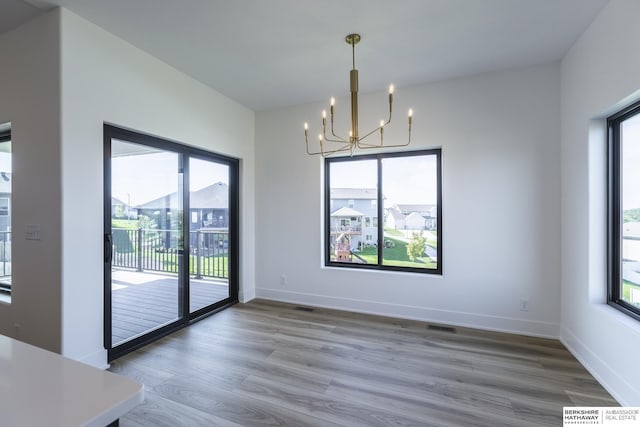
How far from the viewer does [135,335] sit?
2.93m

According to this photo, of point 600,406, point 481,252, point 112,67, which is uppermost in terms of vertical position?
point 112,67

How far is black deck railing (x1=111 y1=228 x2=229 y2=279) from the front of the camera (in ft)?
9.59

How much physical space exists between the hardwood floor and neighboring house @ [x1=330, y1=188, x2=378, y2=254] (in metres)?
1.15

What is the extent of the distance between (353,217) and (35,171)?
10.9ft

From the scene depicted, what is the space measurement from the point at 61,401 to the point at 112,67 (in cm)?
289

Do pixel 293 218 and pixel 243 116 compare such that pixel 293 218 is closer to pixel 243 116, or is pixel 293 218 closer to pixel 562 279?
pixel 243 116

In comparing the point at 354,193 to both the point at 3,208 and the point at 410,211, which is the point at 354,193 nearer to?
the point at 410,211

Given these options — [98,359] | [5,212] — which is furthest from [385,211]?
[5,212]

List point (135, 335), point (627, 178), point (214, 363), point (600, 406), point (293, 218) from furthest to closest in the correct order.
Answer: point (293, 218), point (135, 335), point (214, 363), point (627, 178), point (600, 406)

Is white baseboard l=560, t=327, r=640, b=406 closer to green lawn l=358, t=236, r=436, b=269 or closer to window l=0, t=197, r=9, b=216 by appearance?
green lawn l=358, t=236, r=436, b=269

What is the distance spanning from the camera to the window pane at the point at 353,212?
402 centimetres

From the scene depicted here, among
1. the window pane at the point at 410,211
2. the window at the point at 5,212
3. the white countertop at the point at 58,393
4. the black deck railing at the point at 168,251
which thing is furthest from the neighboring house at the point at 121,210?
the window pane at the point at 410,211

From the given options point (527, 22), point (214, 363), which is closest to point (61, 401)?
point (214, 363)

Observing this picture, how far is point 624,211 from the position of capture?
233 cm
